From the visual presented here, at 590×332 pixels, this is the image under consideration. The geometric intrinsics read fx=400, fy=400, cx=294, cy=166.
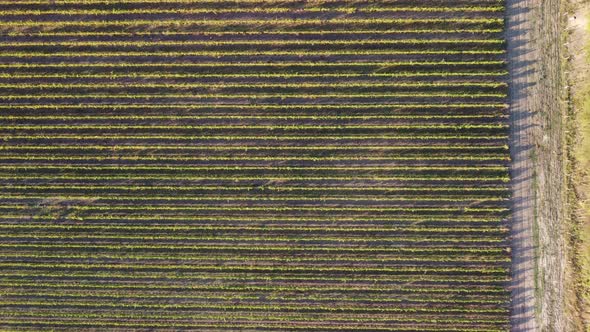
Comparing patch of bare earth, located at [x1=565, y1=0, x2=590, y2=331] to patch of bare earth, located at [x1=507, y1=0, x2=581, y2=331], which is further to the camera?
patch of bare earth, located at [x1=507, y1=0, x2=581, y2=331]

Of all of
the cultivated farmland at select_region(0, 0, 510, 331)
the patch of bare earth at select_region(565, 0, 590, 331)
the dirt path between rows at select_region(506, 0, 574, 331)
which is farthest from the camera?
the cultivated farmland at select_region(0, 0, 510, 331)

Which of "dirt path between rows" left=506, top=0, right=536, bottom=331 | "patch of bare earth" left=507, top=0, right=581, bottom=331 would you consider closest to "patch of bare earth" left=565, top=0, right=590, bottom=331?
"patch of bare earth" left=507, top=0, right=581, bottom=331

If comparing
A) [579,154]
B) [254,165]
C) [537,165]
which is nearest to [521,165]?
[537,165]

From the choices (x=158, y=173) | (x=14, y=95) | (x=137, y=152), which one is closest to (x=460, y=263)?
(x=158, y=173)

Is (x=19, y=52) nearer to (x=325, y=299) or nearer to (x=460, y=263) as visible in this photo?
(x=325, y=299)

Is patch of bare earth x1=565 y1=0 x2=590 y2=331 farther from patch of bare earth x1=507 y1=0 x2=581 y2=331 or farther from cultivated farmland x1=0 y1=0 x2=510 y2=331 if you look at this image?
cultivated farmland x1=0 y1=0 x2=510 y2=331

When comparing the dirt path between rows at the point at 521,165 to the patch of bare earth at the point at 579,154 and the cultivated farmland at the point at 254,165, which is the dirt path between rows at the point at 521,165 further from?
the patch of bare earth at the point at 579,154
